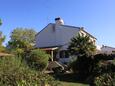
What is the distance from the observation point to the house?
54719 mm

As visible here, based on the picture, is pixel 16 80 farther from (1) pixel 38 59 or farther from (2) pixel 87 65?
(1) pixel 38 59

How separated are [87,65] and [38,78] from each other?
20956mm

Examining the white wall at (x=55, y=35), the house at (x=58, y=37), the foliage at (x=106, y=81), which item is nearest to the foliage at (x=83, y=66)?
the foliage at (x=106, y=81)

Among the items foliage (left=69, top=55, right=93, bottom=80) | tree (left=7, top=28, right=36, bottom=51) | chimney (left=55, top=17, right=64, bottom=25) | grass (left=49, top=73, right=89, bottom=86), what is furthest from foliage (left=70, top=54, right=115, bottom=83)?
tree (left=7, top=28, right=36, bottom=51)

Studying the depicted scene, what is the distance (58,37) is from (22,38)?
14.7m

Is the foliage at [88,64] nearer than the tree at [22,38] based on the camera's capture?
Yes

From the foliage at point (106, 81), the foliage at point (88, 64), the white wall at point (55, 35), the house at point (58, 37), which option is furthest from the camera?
the white wall at point (55, 35)

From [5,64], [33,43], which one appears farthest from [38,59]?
[33,43]

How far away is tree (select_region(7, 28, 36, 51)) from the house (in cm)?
474

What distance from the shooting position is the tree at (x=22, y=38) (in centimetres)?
6578

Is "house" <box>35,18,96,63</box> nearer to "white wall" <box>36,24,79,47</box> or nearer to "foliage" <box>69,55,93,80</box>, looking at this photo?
"white wall" <box>36,24,79,47</box>

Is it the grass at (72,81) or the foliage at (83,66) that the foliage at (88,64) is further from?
the grass at (72,81)

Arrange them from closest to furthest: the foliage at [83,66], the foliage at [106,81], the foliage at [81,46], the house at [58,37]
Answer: the foliage at [106,81] → the foliage at [83,66] → the foliage at [81,46] → the house at [58,37]

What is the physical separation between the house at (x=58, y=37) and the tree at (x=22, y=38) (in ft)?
15.5
